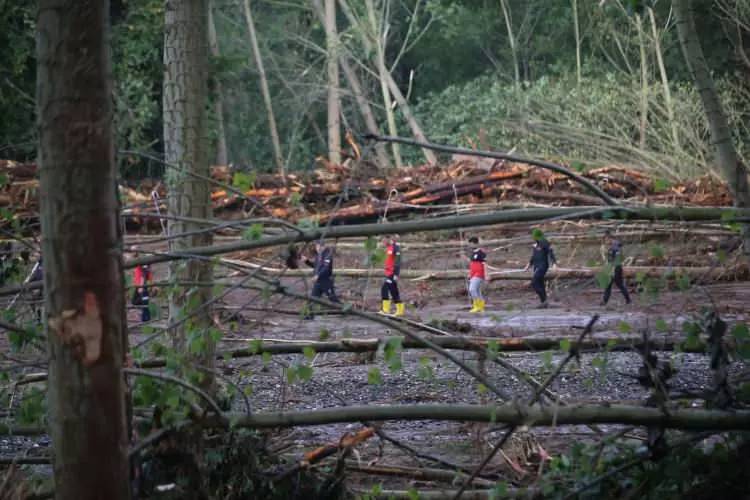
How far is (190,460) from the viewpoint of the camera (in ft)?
17.9

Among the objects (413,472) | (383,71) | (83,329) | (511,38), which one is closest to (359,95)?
(383,71)

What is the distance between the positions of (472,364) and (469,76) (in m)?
33.5

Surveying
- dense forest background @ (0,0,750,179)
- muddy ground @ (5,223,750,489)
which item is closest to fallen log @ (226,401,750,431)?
muddy ground @ (5,223,750,489)

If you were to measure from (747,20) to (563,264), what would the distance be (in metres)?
7.18

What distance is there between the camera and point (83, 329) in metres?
3.80

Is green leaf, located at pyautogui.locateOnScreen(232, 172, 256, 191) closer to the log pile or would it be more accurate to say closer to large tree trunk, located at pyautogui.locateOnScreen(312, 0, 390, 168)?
the log pile

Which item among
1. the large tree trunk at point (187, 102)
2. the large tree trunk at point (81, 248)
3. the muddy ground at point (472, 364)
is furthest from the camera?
the large tree trunk at point (187, 102)

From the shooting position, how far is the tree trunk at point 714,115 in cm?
661

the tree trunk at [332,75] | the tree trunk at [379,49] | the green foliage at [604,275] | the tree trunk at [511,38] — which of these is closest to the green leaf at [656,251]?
the green foliage at [604,275]

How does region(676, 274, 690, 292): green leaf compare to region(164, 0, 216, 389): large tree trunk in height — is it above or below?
below

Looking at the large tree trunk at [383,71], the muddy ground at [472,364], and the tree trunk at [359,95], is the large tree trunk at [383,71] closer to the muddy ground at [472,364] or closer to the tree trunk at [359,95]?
the tree trunk at [359,95]

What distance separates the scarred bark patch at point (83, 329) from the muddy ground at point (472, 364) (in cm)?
111

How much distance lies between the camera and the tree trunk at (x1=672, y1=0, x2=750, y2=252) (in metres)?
6.61

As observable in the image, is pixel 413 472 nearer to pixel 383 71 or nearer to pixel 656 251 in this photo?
pixel 656 251
